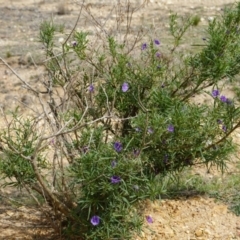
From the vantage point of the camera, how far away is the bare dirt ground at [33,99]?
10.2 ft

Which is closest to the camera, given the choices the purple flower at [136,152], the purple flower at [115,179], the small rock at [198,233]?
the purple flower at [115,179]

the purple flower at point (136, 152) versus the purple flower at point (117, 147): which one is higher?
the purple flower at point (117, 147)

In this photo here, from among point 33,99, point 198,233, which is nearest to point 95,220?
point 198,233

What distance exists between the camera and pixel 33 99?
5180 millimetres

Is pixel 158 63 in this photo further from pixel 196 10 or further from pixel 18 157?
pixel 196 10

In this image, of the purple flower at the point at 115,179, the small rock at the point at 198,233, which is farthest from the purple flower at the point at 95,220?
the small rock at the point at 198,233

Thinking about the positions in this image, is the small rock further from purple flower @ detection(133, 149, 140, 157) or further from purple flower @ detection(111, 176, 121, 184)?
purple flower @ detection(111, 176, 121, 184)

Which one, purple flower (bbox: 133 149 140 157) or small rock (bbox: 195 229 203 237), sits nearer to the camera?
purple flower (bbox: 133 149 140 157)

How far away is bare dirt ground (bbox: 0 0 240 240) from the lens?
311cm

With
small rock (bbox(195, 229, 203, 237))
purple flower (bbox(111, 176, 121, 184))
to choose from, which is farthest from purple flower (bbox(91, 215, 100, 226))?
small rock (bbox(195, 229, 203, 237))

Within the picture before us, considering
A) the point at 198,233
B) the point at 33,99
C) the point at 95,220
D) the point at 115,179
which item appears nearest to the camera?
the point at 115,179

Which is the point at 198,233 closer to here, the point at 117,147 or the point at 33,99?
the point at 117,147

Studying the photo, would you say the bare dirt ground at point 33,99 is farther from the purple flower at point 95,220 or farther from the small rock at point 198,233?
the purple flower at point 95,220

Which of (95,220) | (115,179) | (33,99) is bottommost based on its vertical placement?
(33,99)
